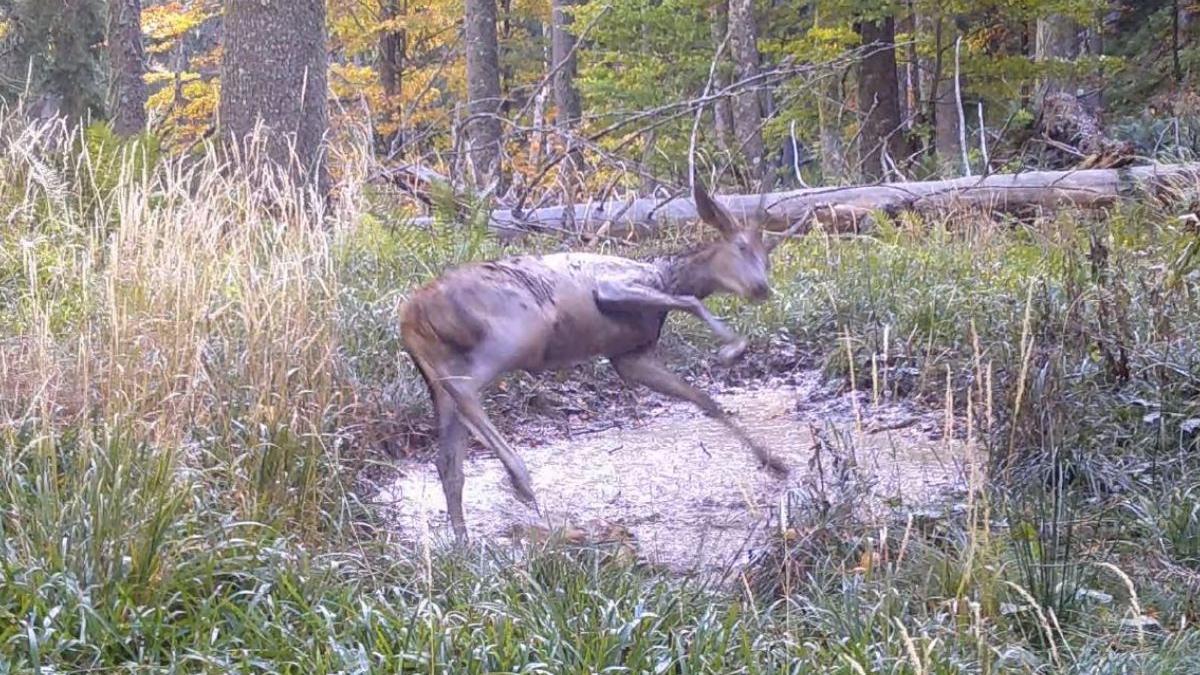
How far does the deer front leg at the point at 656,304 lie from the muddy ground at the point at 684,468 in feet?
1.79

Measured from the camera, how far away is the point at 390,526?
592 centimetres

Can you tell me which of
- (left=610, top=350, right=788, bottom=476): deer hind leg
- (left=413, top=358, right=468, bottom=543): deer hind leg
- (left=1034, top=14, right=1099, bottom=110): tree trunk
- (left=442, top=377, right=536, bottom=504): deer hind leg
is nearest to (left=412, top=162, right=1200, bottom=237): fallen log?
(left=610, top=350, right=788, bottom=476): deer hind leg

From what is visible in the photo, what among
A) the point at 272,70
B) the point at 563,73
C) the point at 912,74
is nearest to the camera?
the point at 272,70

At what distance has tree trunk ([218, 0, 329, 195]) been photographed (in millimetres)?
11383

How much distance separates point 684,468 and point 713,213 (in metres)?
1.37

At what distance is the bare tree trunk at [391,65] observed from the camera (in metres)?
26.9

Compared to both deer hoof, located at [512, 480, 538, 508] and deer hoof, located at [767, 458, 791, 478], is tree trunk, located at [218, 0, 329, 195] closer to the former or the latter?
deer hoof, located at [767, 458, 791, 478]

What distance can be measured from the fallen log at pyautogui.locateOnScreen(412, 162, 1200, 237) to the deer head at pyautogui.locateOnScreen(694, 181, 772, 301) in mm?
4592

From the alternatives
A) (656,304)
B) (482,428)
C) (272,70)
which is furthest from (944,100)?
(482,428)

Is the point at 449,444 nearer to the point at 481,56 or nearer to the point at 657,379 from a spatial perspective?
the point at 657,379

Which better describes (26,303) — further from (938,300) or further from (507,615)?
(938,300)

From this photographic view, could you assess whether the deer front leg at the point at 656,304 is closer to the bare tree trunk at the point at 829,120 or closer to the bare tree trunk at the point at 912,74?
the bare tree trunk at the point at 912,74

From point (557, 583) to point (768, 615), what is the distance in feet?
2.29

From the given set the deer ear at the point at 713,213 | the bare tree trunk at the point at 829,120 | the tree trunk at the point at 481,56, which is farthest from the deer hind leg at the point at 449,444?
the tree trunk at the point at 481,56
